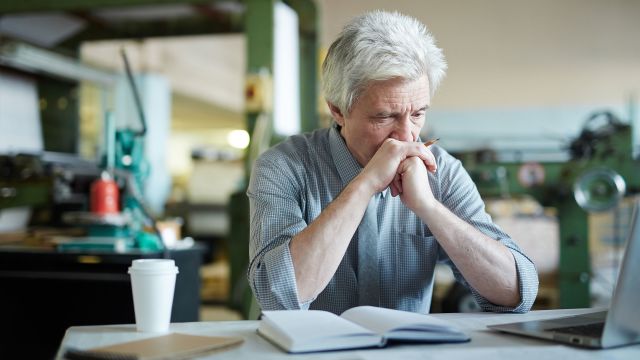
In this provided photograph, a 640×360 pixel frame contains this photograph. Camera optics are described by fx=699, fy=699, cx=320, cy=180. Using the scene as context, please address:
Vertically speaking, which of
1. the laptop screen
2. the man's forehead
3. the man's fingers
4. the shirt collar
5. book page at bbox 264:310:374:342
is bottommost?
book page at bbox 264:310:374:342

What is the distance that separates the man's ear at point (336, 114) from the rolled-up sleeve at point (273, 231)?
18 centimetres

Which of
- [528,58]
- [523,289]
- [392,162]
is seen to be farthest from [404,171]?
[528,58]

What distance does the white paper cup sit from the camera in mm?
1215

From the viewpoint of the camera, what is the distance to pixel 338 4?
6598mm

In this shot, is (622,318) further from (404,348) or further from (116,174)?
(116,174)

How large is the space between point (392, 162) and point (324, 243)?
240 millimetres

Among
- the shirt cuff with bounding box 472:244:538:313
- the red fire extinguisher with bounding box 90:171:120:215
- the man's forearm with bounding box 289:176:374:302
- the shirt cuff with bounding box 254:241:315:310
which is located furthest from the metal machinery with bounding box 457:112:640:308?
the shirt cuff with bounding box 254:241:315:310

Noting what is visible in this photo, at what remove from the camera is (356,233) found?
1.69 m

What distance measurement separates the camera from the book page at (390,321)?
1113 mm

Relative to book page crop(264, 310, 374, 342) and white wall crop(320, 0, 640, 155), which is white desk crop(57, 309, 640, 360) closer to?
book page crop(264, 310, 374, 342)

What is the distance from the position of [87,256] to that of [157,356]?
6.53 feet

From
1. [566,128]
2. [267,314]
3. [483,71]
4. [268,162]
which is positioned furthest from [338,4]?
[267,314]

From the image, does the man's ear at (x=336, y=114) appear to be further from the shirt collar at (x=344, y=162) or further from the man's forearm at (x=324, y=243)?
the man's forearm at (x=324, y=243)

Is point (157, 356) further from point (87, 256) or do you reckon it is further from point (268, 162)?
point (87, 256)
